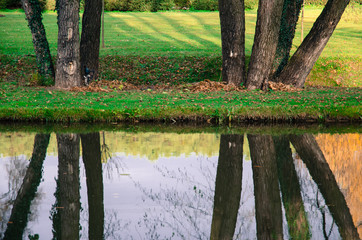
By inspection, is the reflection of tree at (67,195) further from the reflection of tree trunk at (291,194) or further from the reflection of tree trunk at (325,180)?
the reflection of tree trunk at (325,180)

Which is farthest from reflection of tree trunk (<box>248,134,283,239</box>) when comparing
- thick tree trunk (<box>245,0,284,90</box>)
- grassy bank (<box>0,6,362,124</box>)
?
thick tree trunk (<box>245,0,284,90</box>)

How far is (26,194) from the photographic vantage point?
6.02 meters

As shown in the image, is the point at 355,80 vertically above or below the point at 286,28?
below

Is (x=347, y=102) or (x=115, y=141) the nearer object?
(x=115, y=141)

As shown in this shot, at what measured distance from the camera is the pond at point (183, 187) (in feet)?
16.4

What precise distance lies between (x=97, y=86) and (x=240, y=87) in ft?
15.6

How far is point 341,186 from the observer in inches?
251

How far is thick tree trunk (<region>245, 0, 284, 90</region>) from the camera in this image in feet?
49.2

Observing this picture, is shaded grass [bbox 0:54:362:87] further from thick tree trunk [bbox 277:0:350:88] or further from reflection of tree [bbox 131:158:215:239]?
reflection of tree [bbox 131:158:215:239]

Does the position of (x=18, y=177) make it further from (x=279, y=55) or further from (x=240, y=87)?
(x=279, y=55)

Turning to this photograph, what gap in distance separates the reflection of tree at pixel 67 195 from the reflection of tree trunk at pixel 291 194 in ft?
7.32

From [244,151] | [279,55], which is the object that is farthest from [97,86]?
[244,151]

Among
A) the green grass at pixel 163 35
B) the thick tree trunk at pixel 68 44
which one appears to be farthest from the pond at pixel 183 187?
the green grass at pixel 163 35

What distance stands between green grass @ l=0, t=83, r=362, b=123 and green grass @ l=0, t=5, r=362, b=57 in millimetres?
7778
